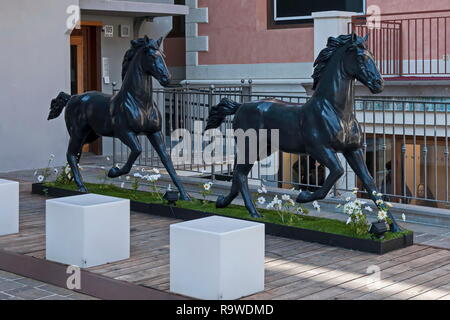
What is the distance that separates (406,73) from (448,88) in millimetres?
1773

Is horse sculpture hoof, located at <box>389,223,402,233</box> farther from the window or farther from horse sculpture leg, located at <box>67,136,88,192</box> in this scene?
the window

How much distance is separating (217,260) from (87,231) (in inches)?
60.3

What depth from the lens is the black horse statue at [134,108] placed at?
8.63 meters

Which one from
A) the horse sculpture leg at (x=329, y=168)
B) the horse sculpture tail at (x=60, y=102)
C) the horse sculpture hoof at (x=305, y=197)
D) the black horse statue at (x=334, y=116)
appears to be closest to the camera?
the black horse statue at (x=334, y=116)

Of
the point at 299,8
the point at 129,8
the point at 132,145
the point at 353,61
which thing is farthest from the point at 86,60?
the point at 353,61

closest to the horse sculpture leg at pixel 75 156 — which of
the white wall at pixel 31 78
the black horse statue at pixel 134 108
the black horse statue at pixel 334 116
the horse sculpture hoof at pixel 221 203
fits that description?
the black horse statue at pixel 134 108

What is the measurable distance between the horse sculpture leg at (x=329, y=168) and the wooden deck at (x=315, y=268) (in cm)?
47

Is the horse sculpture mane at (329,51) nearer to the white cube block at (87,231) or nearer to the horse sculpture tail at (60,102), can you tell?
the white cube block at (87,231)

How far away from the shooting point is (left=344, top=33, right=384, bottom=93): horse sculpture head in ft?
23.1

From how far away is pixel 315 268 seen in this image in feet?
21.5

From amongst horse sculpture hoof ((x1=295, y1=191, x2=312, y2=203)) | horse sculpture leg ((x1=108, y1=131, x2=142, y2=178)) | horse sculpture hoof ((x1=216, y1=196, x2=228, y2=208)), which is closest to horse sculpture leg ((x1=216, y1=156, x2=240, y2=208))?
horse sculpture hoof ((x1=216, y1=196, x2=228, y2=208))

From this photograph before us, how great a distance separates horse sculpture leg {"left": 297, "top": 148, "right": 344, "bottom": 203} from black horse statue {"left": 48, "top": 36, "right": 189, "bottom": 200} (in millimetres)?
2018

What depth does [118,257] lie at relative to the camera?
22.3 feet

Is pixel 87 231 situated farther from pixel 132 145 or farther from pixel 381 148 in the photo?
pixel 381 148
